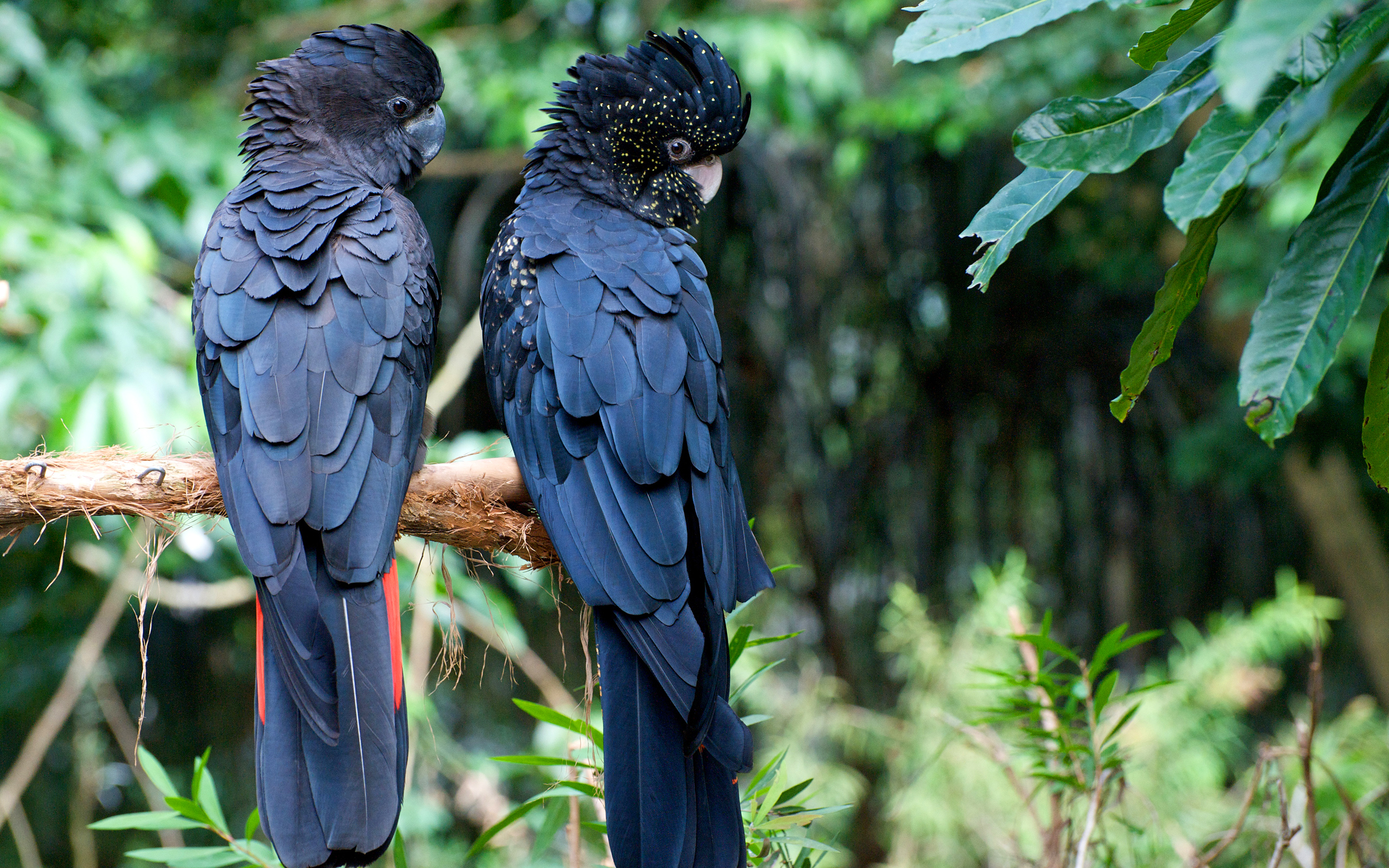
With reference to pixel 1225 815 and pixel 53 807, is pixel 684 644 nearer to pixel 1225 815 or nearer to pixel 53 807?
pixel 1225 815

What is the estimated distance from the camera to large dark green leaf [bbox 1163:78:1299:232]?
72 centimetres

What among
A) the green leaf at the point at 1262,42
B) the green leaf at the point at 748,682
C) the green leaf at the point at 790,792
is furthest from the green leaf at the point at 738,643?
the green leaf at the point at 1262,42

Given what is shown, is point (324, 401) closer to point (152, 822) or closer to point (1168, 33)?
point (152, 822)

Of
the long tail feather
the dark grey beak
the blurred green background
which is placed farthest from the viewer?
the blurred green background

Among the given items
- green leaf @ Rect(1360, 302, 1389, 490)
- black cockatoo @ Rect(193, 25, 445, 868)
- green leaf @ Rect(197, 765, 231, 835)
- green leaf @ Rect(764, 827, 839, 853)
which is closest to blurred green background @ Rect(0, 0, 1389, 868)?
green leaf @ Rect(197, 765, 231, 835)

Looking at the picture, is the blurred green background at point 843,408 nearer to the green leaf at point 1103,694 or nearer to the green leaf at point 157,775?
the green leaf at point 157,775

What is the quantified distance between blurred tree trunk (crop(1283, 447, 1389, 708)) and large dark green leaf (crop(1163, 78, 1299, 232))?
3050 mm

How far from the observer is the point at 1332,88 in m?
0.66

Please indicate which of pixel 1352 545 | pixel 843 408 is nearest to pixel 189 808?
pixel 843 408

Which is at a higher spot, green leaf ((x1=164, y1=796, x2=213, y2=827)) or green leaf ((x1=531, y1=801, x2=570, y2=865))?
green leaf ((x1=164, y1=796, x2=213, y2=827))

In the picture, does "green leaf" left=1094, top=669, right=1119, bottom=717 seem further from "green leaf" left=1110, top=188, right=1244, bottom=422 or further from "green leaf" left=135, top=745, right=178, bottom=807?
"green leaf" left=135, top=745, right=178, bottom=807

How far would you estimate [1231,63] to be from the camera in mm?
588

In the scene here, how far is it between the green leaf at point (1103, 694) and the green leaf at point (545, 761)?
70cm

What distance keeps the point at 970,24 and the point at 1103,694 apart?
0.96 m
